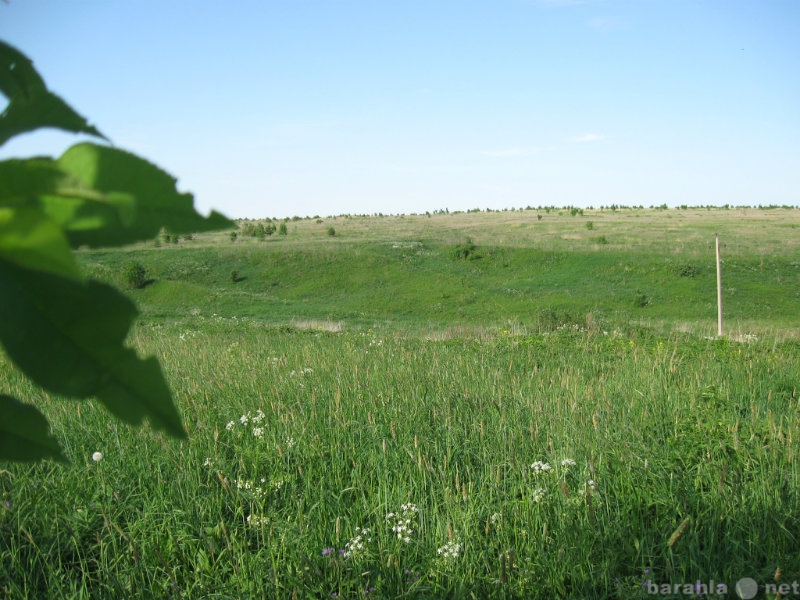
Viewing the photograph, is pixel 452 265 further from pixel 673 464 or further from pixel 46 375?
pixel 46 375

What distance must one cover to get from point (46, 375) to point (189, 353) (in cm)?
791

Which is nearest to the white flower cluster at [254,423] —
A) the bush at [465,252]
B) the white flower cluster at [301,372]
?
the white flower cluster at [301,372]

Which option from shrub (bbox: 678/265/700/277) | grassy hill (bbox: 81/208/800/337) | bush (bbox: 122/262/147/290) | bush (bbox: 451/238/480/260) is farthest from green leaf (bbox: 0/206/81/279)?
bush (bbox: 451/238/480/260)

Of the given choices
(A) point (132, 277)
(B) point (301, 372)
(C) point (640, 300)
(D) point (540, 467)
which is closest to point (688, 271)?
(C) point (640, 300)

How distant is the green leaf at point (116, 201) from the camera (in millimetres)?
324

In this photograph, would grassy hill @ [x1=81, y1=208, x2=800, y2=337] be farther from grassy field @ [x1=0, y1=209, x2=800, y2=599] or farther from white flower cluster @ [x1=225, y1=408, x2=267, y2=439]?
white flower cluster @ [x1=225, y1=408, x2=267, y2=439]

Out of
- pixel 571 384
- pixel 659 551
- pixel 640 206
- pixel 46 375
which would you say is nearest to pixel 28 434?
pixel 46 375

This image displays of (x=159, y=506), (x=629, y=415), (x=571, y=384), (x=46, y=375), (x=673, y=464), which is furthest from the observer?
(x=571, y=384)

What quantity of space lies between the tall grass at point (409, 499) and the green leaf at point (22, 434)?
6.63 feet

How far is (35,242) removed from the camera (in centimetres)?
29

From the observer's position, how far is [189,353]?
7.87m

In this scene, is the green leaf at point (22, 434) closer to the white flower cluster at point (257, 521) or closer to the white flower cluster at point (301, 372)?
the white flower cluster at point (257, 521)

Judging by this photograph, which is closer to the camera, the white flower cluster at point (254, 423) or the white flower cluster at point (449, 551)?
the white flower cluster at point (449, 551)

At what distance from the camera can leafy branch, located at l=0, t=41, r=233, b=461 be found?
0.32m
